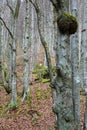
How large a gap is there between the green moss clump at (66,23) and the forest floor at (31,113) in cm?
435

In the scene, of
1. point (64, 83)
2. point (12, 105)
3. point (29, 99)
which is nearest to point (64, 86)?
point (64, 83)

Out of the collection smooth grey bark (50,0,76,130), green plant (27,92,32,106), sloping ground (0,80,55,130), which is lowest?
sloping ground (0,80,55,130)

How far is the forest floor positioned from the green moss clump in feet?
14.3

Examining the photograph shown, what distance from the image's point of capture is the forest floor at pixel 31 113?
29.7ft

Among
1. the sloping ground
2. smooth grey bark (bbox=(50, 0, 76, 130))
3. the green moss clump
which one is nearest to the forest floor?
the sloping ground

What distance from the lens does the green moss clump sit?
14.8 feet

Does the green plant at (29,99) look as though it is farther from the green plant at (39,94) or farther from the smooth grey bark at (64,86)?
the smooth grey bark at (64,86)

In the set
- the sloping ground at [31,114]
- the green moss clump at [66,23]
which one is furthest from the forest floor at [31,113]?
the green moss clump at [66,23]

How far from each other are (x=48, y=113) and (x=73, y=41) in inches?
172

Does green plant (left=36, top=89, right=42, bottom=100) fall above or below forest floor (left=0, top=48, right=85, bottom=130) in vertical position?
above

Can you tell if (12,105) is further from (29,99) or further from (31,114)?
(31,114)

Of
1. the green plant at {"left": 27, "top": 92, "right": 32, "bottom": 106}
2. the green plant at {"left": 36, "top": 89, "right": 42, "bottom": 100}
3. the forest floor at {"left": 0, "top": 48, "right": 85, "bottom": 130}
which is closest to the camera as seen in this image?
the forest floor at {"left": 0, "top": 48, "right": 85, "bottom": 130}

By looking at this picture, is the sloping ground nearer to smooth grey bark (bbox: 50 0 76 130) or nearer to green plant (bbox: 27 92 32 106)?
green plant (bbox: 27 92 32 106)

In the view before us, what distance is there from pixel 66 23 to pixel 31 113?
6.18 metres
